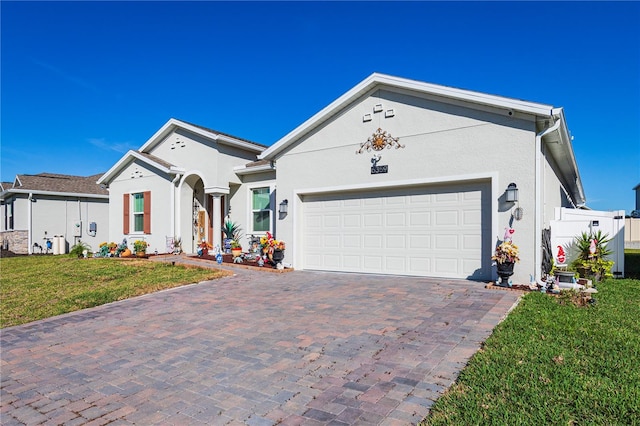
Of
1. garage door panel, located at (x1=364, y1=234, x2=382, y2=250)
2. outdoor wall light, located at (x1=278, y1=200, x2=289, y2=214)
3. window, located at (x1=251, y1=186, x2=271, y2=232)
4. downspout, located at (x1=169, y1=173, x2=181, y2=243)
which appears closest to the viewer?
garage door panel, located at (x1=364, y1=234, x2=382, y2=250)

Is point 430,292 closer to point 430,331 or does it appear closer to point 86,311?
point 430,331

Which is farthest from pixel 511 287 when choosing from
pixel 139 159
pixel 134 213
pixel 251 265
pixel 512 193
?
pixel 134 213

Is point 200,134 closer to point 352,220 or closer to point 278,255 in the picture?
point 278,255

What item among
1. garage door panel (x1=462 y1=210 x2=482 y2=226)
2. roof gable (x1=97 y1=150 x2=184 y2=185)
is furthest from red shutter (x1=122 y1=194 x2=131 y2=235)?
garage door panel (x1=462 y1=210 x2=482 y2=226)

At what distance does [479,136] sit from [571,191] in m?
11.5

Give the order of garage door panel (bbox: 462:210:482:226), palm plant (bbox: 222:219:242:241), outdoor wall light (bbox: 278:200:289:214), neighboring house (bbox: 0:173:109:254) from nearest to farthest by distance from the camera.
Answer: garage door panel (bbox: 462:210:482:226), outdoor wall light (bbox: 278:200:289:214), palm plant (bbox: 222:219:242:241), neighboring house (bbox: 0:173:109:254)

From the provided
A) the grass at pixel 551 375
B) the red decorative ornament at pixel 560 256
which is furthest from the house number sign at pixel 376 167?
the grass at pixel 551 375

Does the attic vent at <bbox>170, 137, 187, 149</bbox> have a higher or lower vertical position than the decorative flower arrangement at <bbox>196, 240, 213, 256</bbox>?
higher

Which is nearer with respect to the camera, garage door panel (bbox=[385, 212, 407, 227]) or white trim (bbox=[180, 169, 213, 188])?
garage door panel (bbox=[385, 212, 407, 227])

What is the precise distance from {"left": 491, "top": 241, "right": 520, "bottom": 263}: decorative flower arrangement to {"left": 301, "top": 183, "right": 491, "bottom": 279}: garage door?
0.71 meters

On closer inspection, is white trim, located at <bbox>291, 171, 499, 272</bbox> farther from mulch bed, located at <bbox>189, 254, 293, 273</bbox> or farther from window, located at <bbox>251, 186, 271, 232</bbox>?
window, located at <bbox>251, 186, 271, 232</bbox>

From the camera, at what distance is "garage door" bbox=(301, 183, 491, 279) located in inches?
341

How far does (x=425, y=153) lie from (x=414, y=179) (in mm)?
683

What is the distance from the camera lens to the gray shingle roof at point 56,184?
21250 millimetres
